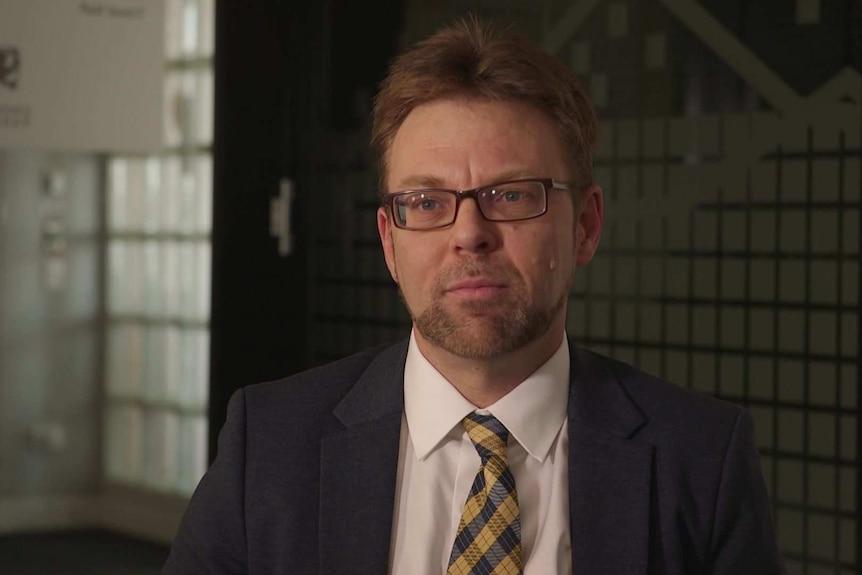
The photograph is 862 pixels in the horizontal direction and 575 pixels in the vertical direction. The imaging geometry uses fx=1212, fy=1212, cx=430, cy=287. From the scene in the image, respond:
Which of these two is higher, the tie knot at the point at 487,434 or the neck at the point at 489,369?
the neck at the point at 489,369

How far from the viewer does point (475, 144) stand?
1457 millimetres

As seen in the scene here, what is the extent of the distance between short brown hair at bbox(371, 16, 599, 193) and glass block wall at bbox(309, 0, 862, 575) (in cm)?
119

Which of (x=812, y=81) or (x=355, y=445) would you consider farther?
(x=812, y=81)

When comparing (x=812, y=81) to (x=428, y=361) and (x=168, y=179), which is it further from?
(x=168, y=179)

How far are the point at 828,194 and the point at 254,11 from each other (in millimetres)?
1671

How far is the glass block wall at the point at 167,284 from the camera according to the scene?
341cm

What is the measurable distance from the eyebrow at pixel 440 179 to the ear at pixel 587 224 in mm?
126

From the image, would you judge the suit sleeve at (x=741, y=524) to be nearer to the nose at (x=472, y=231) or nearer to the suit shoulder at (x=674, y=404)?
the suit shoulder at (x=674, y=404)

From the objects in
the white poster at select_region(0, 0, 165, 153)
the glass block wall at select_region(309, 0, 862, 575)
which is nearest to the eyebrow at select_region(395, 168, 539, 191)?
the glass block wall at select_region(309, 0, 862, 575)

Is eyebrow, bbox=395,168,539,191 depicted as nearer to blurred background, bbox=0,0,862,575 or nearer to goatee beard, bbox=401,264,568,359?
goatee beard, bbox=401,264,568,359

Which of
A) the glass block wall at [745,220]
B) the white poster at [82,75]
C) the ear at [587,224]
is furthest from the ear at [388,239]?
the white poster at [82,75]

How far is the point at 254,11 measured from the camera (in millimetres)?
3379

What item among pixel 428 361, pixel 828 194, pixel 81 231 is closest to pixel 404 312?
pixel 81 231

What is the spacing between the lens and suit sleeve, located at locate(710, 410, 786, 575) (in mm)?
1455
